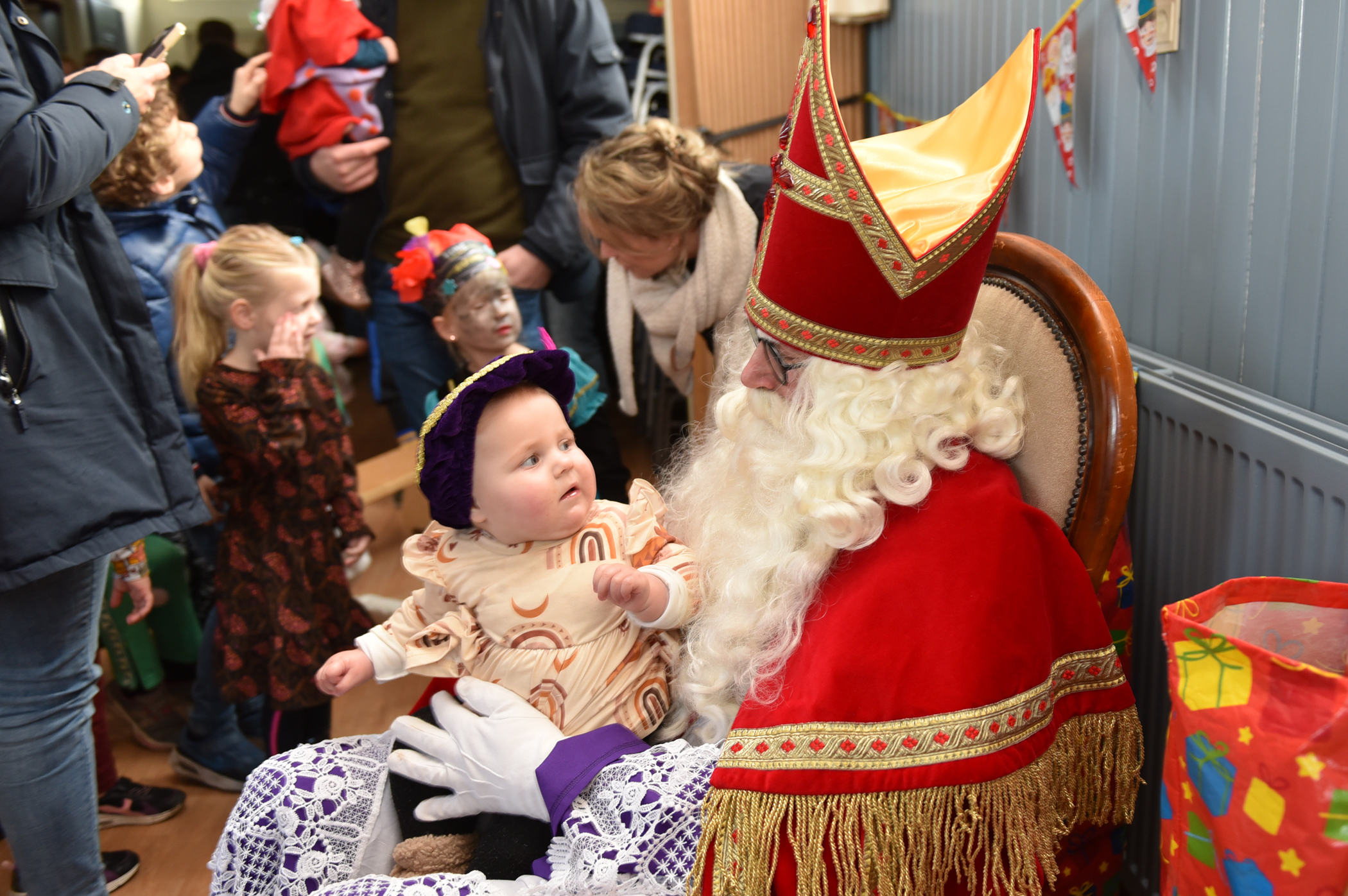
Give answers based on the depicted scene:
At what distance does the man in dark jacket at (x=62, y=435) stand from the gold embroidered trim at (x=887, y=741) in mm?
1211

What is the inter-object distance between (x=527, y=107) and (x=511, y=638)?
168 cm

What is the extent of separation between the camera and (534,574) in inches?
56.9

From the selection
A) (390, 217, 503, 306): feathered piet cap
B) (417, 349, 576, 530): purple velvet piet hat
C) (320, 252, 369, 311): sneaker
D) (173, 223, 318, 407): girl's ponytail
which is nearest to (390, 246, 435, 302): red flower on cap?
(390, 217, 503, 306): feathered piet cap

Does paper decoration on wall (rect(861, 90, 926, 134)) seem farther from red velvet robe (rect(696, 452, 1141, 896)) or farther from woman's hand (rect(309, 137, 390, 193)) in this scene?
red velvet robe (rect(696, 452, 1141, 896))

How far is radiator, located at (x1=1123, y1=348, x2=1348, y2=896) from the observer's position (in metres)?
1.21

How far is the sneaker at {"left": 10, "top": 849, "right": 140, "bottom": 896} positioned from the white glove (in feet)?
4.12

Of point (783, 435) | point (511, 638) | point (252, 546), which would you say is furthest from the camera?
point (252, 546)

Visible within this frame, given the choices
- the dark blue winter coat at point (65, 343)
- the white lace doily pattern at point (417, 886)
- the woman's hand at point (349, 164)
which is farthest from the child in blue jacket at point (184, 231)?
the white lace doily pattern at point (417, 886)

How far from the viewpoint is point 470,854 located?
1355 millimetres

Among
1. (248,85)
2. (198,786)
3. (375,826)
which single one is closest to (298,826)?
(375,826)

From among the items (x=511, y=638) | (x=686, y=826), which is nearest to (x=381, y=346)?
(x=511, y=638)

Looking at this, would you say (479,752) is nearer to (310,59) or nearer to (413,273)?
(413,273)

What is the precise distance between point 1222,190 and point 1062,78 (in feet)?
1.55

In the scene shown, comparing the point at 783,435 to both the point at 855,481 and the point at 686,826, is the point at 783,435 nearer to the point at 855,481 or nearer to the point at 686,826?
the point at 855,481
